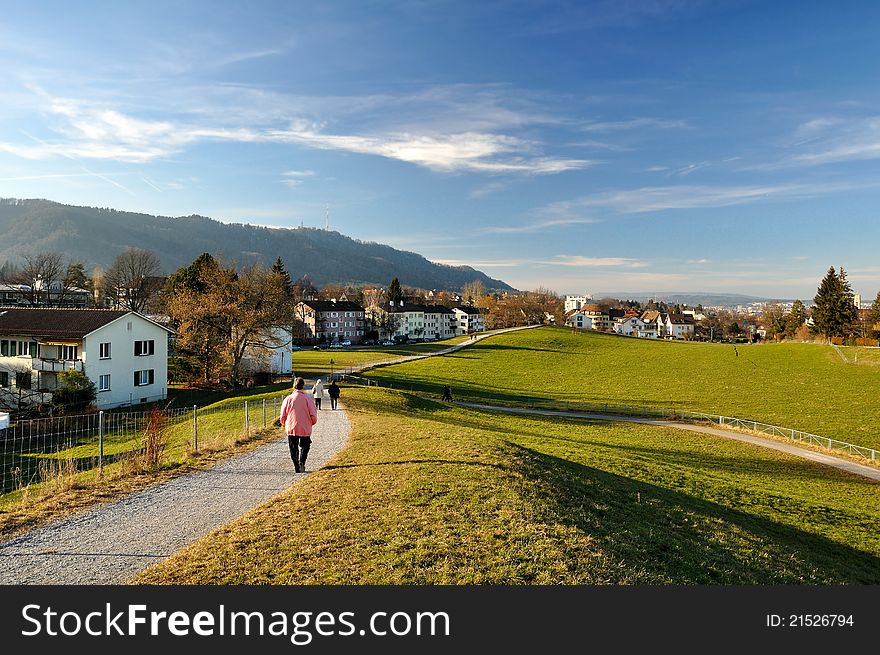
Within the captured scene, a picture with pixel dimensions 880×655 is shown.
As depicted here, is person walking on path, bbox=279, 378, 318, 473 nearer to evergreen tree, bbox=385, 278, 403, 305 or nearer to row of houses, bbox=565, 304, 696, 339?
evergreen tree, bbox=385, 278, 403, 305

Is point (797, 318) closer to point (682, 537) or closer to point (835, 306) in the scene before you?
point (835, 306)

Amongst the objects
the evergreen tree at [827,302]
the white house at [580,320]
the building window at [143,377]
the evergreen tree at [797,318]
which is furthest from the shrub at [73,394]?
the white house at [580,320]

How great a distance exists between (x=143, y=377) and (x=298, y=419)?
37.2 m

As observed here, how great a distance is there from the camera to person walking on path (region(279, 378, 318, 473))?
11688 mm

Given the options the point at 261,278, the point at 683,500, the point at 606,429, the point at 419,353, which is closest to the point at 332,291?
the point at 419,353

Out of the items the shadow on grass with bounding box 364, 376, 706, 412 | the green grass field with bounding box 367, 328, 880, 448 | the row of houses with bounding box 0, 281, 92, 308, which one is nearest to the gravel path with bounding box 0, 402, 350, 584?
the shadow on grass with bounding box 364, 376, 706, 412

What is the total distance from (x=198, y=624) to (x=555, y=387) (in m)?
50.2

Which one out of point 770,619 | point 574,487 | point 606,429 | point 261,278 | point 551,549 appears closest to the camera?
point 770,619

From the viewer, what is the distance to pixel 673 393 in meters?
50.6

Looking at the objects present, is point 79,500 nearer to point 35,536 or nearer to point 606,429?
point 35,536

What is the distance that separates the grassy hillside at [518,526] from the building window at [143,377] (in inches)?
1238

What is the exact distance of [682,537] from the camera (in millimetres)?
9836

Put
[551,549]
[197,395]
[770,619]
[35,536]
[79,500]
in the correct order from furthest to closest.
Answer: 1. [197,395]
2. [79,500]
3. [35,536]
4. [551,549]
5. [770,619]

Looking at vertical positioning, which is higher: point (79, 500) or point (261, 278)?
point (261, 278)
